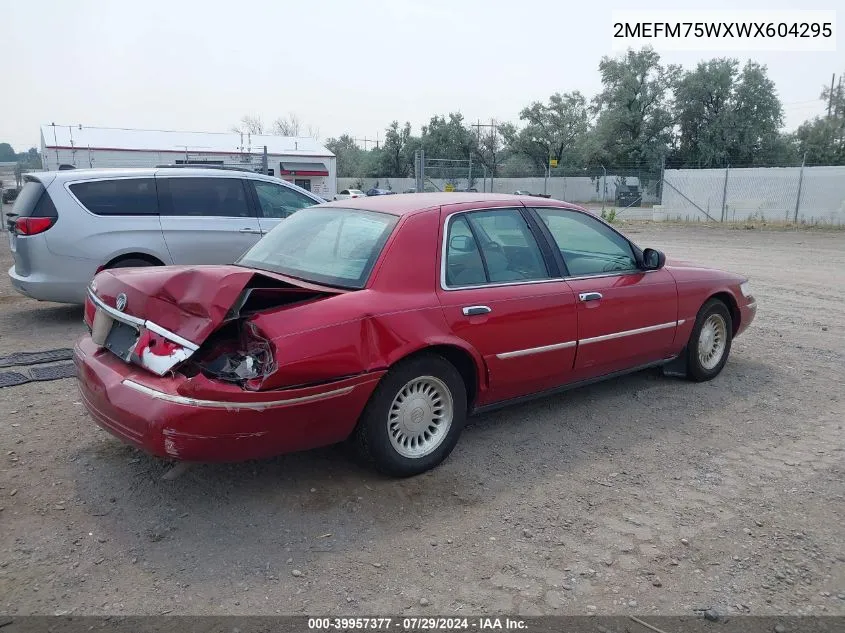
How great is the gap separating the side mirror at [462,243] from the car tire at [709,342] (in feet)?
7.43

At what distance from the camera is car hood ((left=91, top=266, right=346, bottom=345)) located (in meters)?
3.24

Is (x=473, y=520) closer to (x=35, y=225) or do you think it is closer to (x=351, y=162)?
(x=35, y=225)

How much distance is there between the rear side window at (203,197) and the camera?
7789 millimetres

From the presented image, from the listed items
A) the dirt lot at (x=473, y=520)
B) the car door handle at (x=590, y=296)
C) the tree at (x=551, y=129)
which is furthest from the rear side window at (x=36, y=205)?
the tree at (x=551, y=129)

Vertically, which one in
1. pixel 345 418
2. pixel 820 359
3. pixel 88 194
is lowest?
pixel 820 359

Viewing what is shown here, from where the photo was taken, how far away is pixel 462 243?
4.21 meters

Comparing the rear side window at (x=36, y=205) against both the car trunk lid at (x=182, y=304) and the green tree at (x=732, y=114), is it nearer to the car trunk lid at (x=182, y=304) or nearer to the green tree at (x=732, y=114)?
the car trunk lid at (x=182, y=304)

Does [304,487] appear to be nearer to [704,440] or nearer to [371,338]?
[371,338]

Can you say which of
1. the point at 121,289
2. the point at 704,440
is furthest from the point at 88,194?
the point at 704,440

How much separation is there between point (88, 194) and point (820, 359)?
289 inches

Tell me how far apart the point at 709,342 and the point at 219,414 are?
4153 millimetres

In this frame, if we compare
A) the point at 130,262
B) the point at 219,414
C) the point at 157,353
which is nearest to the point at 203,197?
the point at 130,262

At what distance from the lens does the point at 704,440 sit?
4.49m

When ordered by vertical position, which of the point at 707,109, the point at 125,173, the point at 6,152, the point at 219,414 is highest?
the point at 707,109
